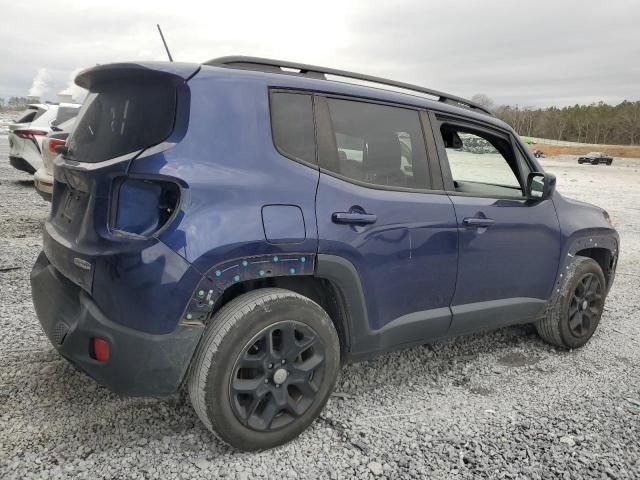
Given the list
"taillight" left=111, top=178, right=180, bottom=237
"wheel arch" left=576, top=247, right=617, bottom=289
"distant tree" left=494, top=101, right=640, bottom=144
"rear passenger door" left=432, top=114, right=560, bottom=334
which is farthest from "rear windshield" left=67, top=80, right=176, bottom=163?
"distant tree" left=494, top=101, right=640, bottom=144

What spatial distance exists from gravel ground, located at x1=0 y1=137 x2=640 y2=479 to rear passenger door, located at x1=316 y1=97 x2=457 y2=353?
0.46 metres

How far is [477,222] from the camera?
315 centimetres

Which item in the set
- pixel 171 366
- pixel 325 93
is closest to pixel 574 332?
pixel 325 93

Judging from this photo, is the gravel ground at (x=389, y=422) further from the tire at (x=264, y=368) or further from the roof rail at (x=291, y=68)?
Result: the roof rail at (x=291, y=68)

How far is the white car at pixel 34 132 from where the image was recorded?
30.8 ft

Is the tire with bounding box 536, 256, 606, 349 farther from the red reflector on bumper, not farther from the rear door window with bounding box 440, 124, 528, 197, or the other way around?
the red reflector on bumper

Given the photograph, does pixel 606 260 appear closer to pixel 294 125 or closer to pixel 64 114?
pixel 294 125

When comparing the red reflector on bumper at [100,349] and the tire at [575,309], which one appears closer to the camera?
the red reflector on bumper at [100,349]

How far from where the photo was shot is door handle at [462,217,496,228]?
3.10m

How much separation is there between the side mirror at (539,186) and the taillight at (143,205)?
2492 millimetres

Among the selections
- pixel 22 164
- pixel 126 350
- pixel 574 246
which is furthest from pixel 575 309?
pixel 22 164

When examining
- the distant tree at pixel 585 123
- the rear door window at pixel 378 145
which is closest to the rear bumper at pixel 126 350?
the rear door window at pixel 378 145

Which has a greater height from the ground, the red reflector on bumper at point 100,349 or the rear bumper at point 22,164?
the rear bumper at point 22,164

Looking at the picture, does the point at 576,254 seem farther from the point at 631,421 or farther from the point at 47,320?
the point at 47,320
